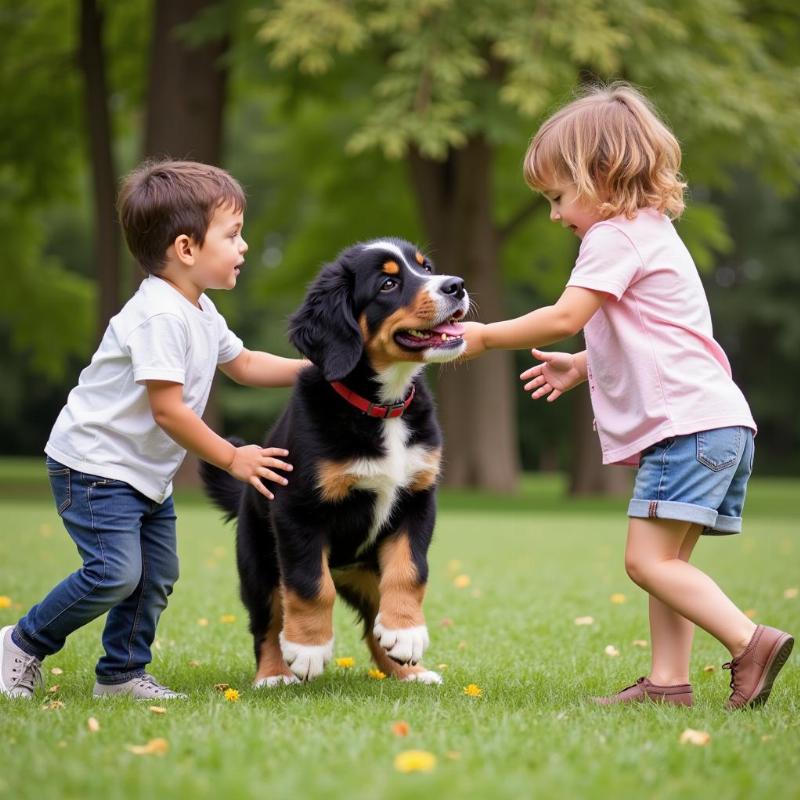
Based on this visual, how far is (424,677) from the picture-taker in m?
4.82

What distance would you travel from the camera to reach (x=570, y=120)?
4426 millimetres

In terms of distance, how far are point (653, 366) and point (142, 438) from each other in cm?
195

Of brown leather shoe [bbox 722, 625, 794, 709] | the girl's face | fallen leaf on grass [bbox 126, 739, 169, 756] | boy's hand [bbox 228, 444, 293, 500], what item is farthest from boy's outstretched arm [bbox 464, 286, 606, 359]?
fallen leaf on grass [bbox 126, 739, 169, 756]

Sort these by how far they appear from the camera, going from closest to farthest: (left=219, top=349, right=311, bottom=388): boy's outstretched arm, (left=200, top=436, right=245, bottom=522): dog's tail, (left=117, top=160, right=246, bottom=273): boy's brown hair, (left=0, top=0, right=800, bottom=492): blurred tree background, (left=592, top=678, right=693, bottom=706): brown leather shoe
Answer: (left=592, top=678, right=693, bottom=706): brown leather shoe < (left=117, top=160, right=246, bottom=273): boy's brown hair < (left=219, top=349, right=311, bottom=388): boy's outstretched arm < (left=200, top=436, right=245, bottom=522): dog's tail < (left=0, top=0, right=800, bottom=492): blurred tree background

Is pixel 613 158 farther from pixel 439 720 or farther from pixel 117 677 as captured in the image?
pixel 117 677

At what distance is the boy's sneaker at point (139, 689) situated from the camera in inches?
172

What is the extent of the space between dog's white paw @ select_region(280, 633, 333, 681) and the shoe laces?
3.19 feet

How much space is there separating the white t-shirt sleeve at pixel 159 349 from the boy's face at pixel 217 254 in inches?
11.2

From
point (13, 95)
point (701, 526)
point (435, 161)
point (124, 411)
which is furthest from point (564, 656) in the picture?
point (13, 95)

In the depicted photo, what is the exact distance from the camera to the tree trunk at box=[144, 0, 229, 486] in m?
19.5

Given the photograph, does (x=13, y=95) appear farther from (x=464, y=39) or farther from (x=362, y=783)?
(x=362, y=783)

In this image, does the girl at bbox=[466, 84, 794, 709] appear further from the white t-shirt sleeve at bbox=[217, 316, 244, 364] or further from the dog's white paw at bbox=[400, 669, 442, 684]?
the white t-shirt sleeve at bbox=[217, 316, 244, 364]

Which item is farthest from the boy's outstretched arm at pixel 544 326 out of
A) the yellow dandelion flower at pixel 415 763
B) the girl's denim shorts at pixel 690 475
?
the yellow dandelion flower at pixel 415 763

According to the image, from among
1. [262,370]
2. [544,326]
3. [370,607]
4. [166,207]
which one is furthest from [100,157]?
[544,326]
